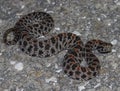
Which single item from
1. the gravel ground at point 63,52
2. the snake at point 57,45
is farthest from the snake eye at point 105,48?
the gravel ground at point 63,52

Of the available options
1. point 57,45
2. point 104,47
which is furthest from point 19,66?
point 104,47

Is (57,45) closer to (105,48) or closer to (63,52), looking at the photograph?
(63,52)

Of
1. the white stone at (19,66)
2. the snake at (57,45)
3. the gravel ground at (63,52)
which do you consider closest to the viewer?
the gravel ground at (63,52)

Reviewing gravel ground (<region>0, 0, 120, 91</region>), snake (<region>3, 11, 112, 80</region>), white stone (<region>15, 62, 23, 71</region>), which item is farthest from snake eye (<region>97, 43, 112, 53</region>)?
white stone (<region>15, 62, 23, 71</region>)

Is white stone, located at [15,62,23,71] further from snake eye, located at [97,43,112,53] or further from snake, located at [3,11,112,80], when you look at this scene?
snake eye, located at [97,43,112,53]

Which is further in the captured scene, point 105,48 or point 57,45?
point 57,45

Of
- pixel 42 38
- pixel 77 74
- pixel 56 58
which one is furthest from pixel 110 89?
pixel 42 38

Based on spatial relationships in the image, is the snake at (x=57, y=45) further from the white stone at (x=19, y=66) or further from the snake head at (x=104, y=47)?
the white stone at (x=19, y=66)
